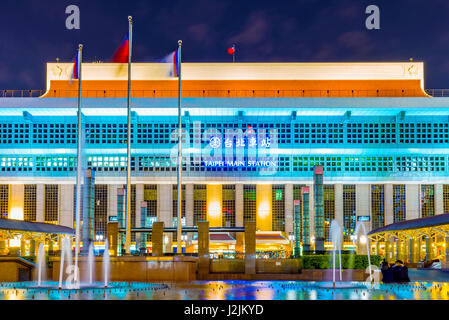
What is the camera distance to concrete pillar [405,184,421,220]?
6706 centimetres

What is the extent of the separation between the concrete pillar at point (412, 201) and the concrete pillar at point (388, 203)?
1.70m

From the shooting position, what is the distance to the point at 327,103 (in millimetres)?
64125

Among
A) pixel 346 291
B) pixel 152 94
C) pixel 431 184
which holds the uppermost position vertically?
pixel 152 94

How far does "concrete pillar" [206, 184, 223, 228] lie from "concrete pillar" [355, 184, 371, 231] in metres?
14.5

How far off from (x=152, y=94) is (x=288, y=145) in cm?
1507

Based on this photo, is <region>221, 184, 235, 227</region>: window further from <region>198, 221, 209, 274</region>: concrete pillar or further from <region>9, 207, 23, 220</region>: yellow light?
<region>198, 221, 209, 274</region>: concrete pillar

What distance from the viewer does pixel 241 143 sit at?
65.3 meters

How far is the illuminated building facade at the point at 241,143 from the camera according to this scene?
64.8 meters

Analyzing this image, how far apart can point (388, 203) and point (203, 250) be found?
3591cm

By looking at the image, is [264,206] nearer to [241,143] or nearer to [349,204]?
[241,143]

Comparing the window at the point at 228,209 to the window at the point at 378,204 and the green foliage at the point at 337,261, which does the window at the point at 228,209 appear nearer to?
the window at the point at 378,204

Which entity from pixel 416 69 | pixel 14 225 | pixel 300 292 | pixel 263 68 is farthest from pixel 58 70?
pixel 300 292
